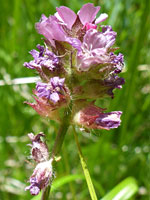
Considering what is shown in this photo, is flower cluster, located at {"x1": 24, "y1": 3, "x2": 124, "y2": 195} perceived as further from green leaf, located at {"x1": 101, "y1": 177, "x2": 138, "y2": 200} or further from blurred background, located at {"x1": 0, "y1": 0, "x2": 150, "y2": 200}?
blurred background, located at {"x1": 0, "y1": 0, "x2": 150, "y2": 200}

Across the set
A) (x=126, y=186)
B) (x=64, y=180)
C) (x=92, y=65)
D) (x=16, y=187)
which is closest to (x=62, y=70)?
(x=92, y=65)

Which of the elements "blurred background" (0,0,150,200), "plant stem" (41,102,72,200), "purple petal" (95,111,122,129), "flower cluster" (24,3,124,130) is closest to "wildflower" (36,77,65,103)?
"flower cluster" (24,3,124,130)

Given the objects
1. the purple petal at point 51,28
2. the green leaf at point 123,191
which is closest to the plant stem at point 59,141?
the purple petal at point 51,28

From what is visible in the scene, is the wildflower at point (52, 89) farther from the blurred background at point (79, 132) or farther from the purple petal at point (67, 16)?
the blurred background at point (79, 132)

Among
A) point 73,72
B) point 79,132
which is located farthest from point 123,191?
point 79,132

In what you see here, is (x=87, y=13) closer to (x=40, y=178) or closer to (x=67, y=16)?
(x=67, y=16)

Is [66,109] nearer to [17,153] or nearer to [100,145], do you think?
[100,145]
